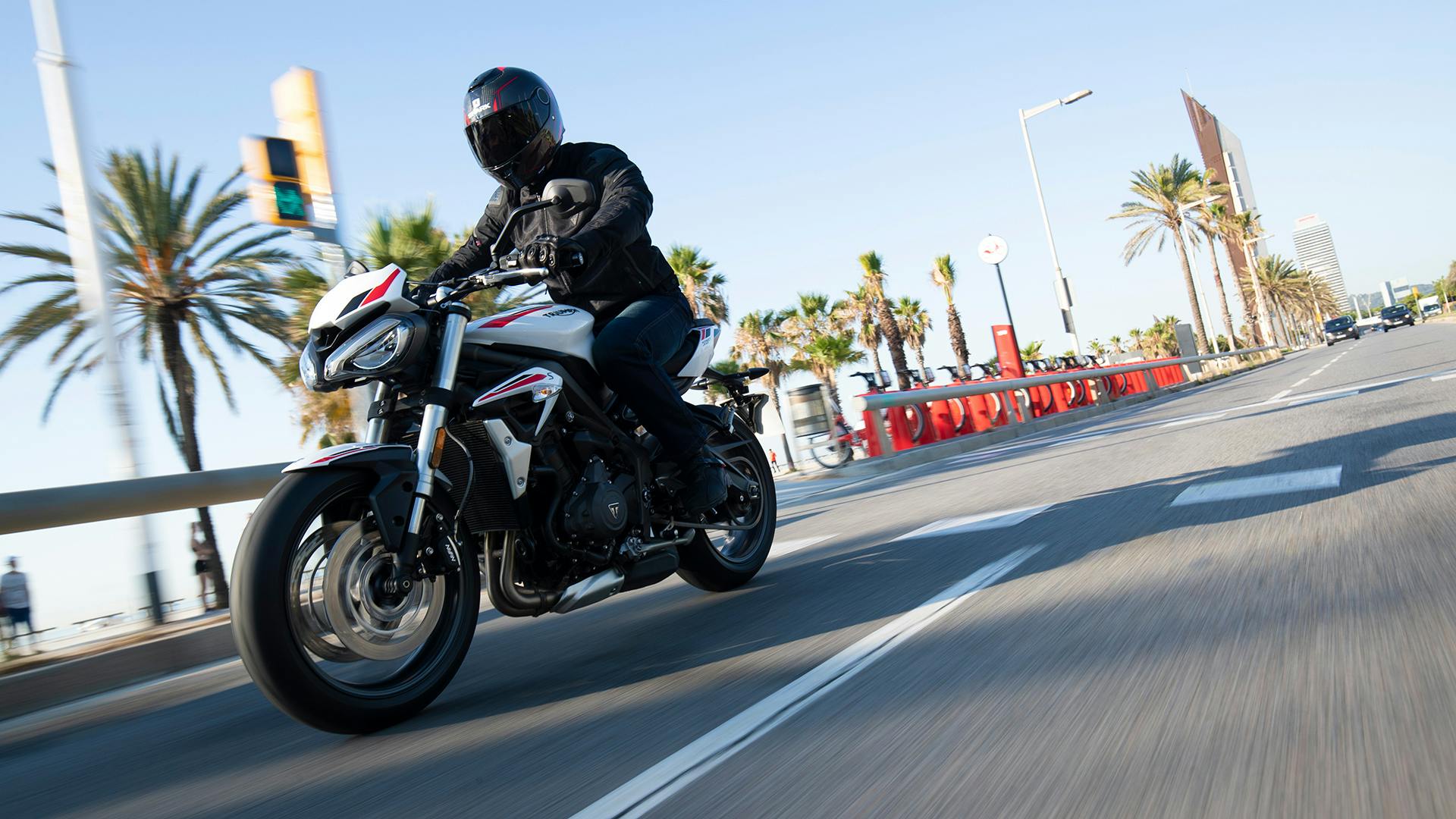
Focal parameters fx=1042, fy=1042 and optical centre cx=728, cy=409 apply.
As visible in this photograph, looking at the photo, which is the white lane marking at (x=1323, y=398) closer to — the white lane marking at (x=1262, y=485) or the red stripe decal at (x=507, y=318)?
the white lane marking at (x=1262, y=485)

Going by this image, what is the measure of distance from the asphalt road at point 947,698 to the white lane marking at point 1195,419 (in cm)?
599

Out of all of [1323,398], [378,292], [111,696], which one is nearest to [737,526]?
[378,292]

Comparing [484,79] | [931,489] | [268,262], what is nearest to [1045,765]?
[484,79]

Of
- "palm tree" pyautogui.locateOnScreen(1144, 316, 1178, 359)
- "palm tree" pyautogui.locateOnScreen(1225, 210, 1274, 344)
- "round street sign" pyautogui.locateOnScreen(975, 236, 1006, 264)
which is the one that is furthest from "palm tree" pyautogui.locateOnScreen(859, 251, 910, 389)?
"palm tree" pyautogui.locateOnScreen(1144, 316, 1178, 359)

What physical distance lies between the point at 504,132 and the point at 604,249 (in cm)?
62

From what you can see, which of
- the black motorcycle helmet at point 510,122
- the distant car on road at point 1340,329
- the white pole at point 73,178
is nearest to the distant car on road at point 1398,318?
the distant car on road at point 1340,329

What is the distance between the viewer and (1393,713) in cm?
200

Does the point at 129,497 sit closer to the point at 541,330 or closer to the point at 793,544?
the point at 541,330

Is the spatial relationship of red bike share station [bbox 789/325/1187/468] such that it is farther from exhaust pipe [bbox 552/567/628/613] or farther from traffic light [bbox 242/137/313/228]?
exhaust pipe [bbox 552/567/628/613]

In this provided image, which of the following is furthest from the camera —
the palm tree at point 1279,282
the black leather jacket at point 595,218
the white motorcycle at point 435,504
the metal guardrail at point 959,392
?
the palm tree at point 1279,282

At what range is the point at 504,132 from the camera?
4000mm

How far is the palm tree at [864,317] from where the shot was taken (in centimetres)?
6184

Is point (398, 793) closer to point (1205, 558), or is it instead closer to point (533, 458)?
point (533, 458)

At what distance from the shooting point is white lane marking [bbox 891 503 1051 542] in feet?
17.5
